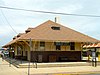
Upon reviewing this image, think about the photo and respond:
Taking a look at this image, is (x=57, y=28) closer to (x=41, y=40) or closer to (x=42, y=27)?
(x=42, y=27)

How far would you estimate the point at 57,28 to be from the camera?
116 feet

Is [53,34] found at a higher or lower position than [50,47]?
higher

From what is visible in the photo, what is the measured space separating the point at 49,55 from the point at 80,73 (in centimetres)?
1193

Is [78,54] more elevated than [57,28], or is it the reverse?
[57,28]

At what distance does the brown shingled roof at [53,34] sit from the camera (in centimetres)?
3125

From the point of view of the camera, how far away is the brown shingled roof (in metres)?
31.2

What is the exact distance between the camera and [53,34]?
3319 centimetres

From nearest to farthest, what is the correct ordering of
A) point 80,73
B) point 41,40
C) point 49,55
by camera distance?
1. point 80,73
2. point 41,40
3. point 49,55

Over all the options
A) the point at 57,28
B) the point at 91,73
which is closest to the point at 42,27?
the point at 57,28

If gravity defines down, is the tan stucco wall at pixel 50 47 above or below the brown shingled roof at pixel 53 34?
below

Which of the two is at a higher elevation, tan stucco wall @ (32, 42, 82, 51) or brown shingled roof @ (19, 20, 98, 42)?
brown shingled roof @ (19, 20, 98, 42)

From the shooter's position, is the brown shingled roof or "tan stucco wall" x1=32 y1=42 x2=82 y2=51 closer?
the brown shingled roof

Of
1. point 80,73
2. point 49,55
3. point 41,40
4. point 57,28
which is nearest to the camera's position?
point 80,73

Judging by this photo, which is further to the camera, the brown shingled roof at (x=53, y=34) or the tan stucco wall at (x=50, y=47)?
the tan stucco wall at (x=50, y=47)
